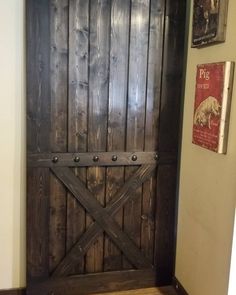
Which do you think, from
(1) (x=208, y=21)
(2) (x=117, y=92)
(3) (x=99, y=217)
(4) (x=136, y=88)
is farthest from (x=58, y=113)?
(1) (x=208, y=21)

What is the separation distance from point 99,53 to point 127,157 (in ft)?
2.28

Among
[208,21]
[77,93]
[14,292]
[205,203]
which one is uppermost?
[208,21]

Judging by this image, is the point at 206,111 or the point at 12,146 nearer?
the point at 206,111

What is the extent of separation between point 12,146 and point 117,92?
0.75 m

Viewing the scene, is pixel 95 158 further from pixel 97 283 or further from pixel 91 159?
pixel 97 283

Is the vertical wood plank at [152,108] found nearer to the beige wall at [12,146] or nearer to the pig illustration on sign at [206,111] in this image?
the pig illustration on sign at [206,111]

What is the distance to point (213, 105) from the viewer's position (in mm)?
1991

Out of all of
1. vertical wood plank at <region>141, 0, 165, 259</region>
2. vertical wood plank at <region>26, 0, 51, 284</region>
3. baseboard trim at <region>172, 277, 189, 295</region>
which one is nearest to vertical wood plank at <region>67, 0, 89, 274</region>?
vertical wood plank at <region>26, 0, 51, 284</region>

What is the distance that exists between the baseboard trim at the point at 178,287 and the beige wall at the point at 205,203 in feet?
0.12

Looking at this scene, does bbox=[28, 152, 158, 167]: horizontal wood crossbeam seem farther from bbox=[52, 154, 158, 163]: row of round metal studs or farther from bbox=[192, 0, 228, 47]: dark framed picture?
bbox=[192, 0, 228, 47]: dark framed picture

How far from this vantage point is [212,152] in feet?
6.77

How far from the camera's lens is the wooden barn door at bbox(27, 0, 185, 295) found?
87.3 inches

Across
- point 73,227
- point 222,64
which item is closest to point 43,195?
point 73,227

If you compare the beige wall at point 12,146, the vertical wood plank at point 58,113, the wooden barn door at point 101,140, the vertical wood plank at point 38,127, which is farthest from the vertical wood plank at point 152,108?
the beige wall at point 12,146
